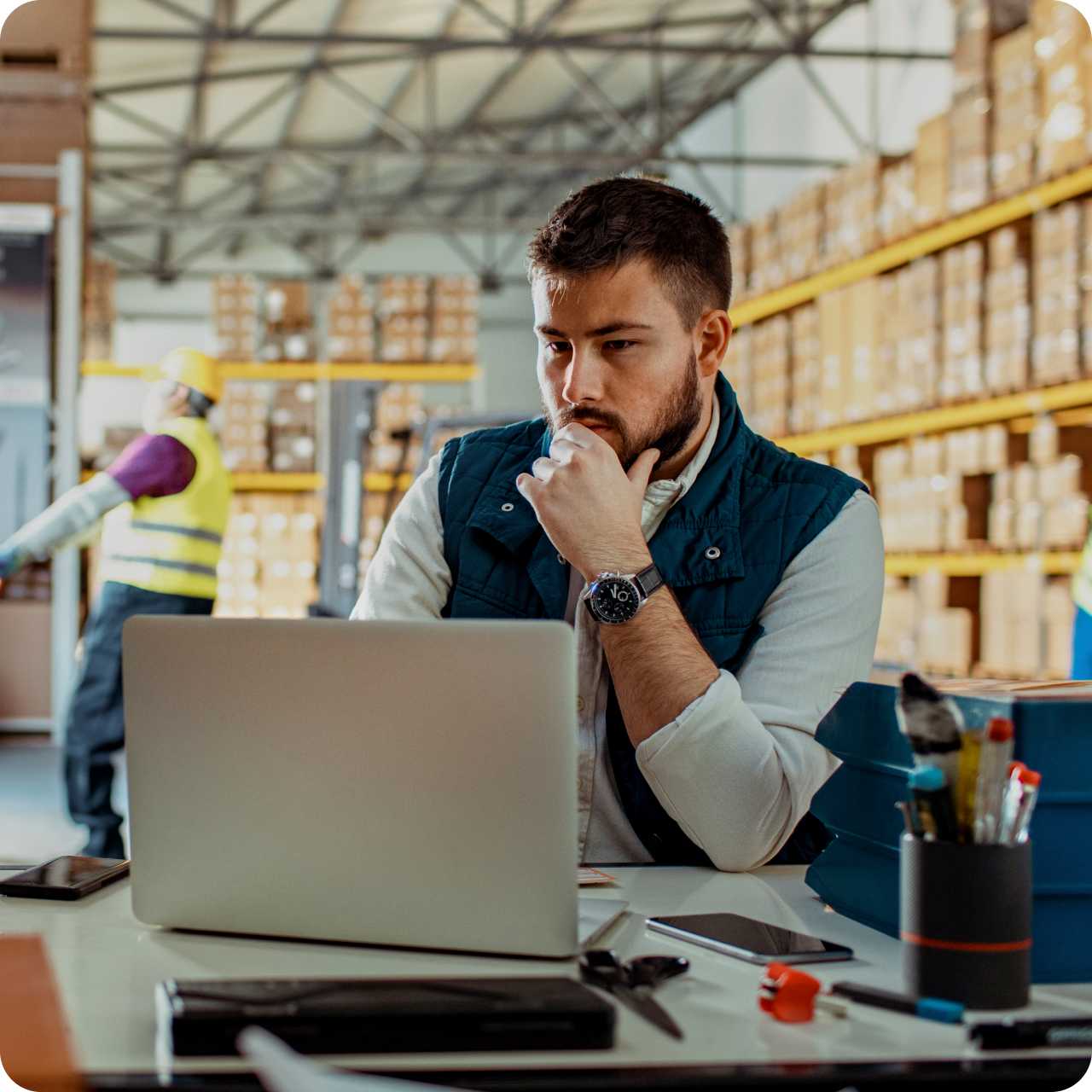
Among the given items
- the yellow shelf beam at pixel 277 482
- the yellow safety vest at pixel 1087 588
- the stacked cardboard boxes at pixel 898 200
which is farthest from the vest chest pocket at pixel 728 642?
the yellow shelf beam at pixel 277 482

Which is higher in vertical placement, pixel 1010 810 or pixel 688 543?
pixel 688 543

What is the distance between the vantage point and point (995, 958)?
113cm

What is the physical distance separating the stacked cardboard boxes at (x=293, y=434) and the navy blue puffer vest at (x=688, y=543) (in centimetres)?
717

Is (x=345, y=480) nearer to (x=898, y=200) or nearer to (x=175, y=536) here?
(x=175, y=536)

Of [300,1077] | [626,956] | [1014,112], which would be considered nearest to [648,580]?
[626,956]

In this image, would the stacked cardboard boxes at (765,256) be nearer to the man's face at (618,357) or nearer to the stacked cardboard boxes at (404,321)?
the stacked cardboard boxes at (404,321)

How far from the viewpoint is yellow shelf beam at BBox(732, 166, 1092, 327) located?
4965mm

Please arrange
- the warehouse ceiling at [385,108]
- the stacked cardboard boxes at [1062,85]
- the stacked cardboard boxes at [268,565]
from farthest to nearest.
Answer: the warehouse ceiling at [385,108], the stacked cardboard boxes at [268,565], the stacked cardboard boxes at [1062,85]

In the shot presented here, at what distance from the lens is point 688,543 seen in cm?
198

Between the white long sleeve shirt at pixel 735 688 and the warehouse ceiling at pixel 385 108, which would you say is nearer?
the white long sleeve shirt at pixel 735 688

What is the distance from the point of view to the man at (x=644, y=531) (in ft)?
5.92

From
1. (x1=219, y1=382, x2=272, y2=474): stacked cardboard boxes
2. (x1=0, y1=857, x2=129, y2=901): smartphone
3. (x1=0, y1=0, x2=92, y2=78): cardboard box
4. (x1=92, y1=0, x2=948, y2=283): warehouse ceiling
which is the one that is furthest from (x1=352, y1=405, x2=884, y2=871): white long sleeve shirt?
(x1=92, y1=0, x2=948, y2=283): warehouse ceiling

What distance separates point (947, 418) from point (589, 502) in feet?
13.5

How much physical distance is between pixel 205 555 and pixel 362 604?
121 inches
